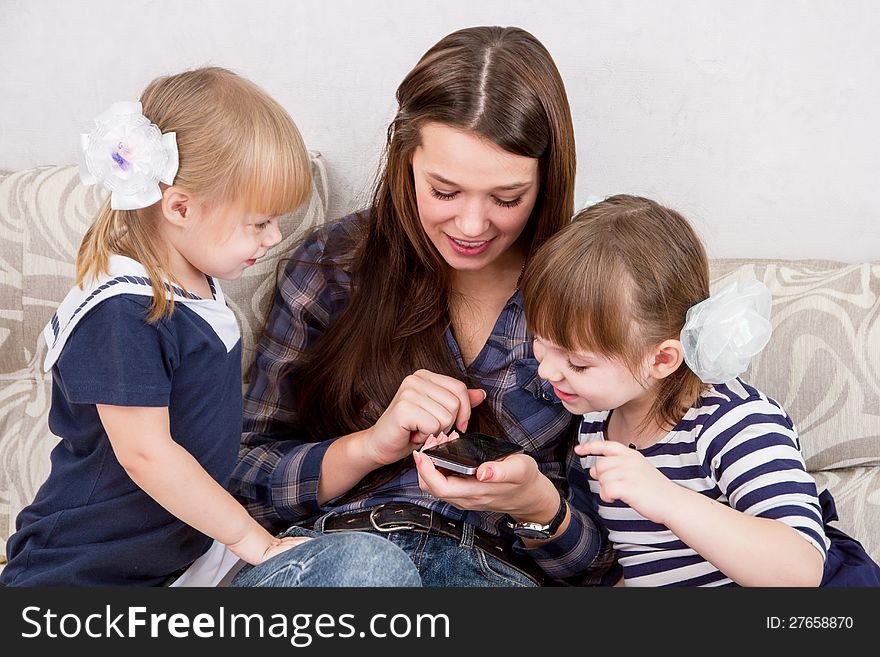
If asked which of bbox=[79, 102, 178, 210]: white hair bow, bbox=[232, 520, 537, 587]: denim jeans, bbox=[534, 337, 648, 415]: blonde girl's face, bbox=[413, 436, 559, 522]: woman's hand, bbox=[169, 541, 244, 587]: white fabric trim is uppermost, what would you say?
bbox=[79, 102, 178, 210]: white hair bow

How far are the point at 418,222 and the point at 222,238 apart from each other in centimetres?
36

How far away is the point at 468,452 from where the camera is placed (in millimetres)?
1299

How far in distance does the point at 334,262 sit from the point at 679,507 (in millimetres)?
731

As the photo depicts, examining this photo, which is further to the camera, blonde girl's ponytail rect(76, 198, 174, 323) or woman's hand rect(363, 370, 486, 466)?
woman's hand rect(363, 370, 486, 466)

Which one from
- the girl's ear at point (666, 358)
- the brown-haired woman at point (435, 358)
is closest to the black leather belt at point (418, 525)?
the brown-haired woman at point (435, 358)

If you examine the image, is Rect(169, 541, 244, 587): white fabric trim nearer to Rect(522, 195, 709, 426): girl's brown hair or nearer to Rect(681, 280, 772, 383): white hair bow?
Rect(522, 195, 709, 426): girl's brown hair

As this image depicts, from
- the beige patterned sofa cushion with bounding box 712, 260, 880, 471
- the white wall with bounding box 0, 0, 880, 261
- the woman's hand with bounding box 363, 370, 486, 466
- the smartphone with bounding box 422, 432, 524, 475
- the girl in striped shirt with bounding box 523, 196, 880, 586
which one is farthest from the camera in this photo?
the white wall with bounding box 0, 0, 880, 261

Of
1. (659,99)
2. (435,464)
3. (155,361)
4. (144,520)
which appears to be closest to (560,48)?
(659,99)

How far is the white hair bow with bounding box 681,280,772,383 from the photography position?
1.21m

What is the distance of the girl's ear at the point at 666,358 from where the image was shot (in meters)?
1.30

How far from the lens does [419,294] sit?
1555 millimetres

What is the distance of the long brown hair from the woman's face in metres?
0.02

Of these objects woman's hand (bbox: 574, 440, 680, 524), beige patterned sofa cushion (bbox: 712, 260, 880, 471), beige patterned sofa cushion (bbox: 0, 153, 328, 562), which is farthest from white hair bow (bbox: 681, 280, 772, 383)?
beige patterned sofa cushion (bbox: 0, 153, 328, 562)

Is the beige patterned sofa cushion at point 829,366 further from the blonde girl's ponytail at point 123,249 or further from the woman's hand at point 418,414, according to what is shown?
the blonde girl's ponytail at point 123,249
